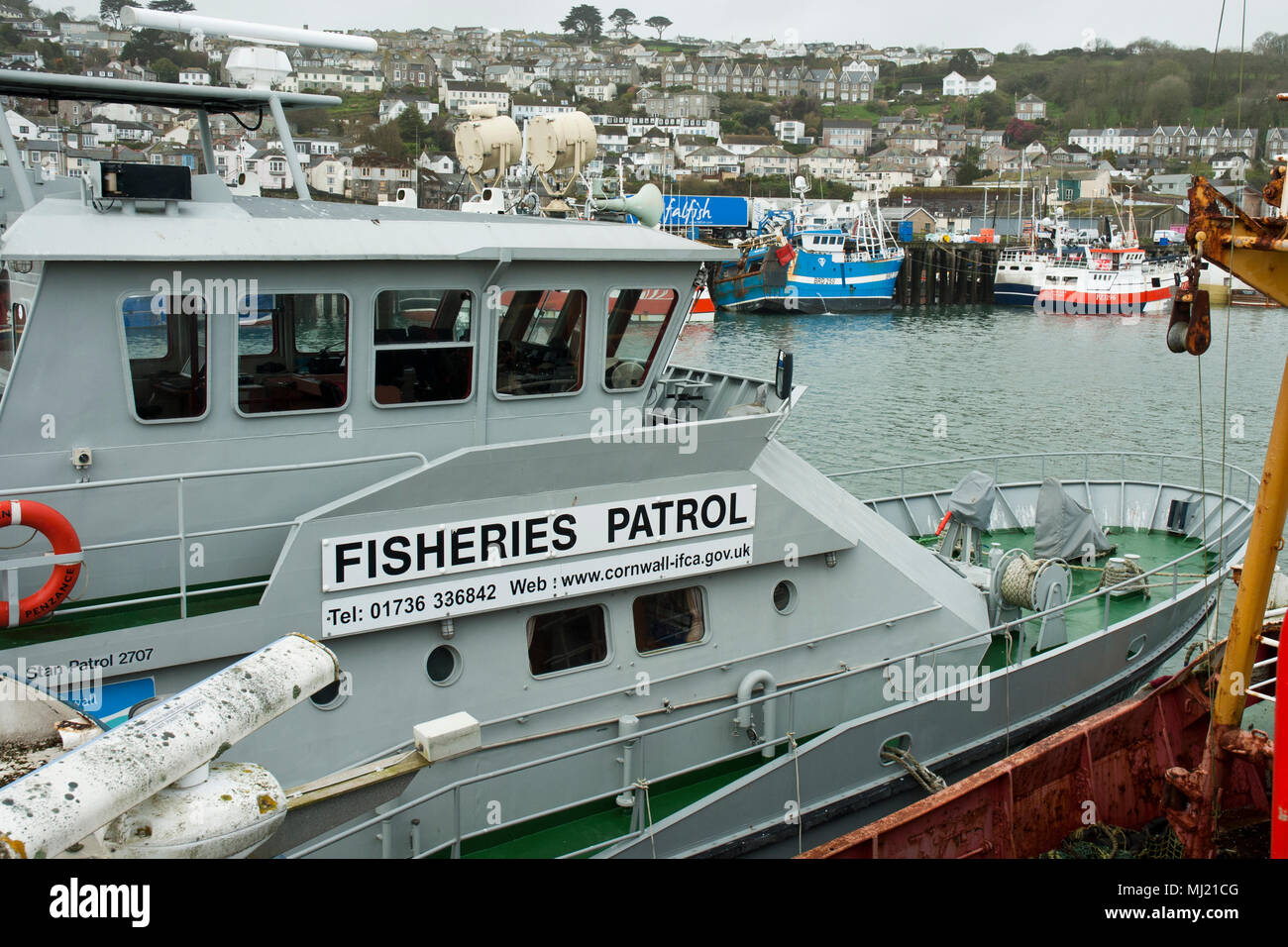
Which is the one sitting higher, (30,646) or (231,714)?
(231,714)

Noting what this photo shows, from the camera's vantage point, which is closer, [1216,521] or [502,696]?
[502,696]

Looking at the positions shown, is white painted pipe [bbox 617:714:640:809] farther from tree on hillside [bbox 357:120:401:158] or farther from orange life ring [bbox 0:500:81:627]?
tree on hillside [bbox 357:120:401:158]

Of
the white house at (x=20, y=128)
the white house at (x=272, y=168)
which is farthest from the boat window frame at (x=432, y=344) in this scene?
the white house at (x=272, y=168)

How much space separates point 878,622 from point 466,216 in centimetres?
454

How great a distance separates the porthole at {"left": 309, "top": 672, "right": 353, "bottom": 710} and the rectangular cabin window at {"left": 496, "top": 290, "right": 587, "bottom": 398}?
2.18 metres

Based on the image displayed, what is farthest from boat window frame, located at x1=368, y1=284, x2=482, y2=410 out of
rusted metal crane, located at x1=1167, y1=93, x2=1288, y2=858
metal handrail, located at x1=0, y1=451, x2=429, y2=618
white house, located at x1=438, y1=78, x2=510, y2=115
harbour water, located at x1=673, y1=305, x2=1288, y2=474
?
white house, located at x1=438, y1=78, x2=510, y2=115

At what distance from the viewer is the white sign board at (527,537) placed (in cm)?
679

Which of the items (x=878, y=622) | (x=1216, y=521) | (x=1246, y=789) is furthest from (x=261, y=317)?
(x=1216, y=521)

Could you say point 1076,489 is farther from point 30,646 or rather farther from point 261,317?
point 30,646

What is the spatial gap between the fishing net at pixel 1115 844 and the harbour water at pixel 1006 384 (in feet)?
20.0

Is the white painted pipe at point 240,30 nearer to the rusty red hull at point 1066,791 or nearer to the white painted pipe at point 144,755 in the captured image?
the white painted pipe at point 144,755

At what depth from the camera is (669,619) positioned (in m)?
8.24

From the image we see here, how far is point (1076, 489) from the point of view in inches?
598

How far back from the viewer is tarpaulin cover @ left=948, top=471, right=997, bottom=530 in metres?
12.0
